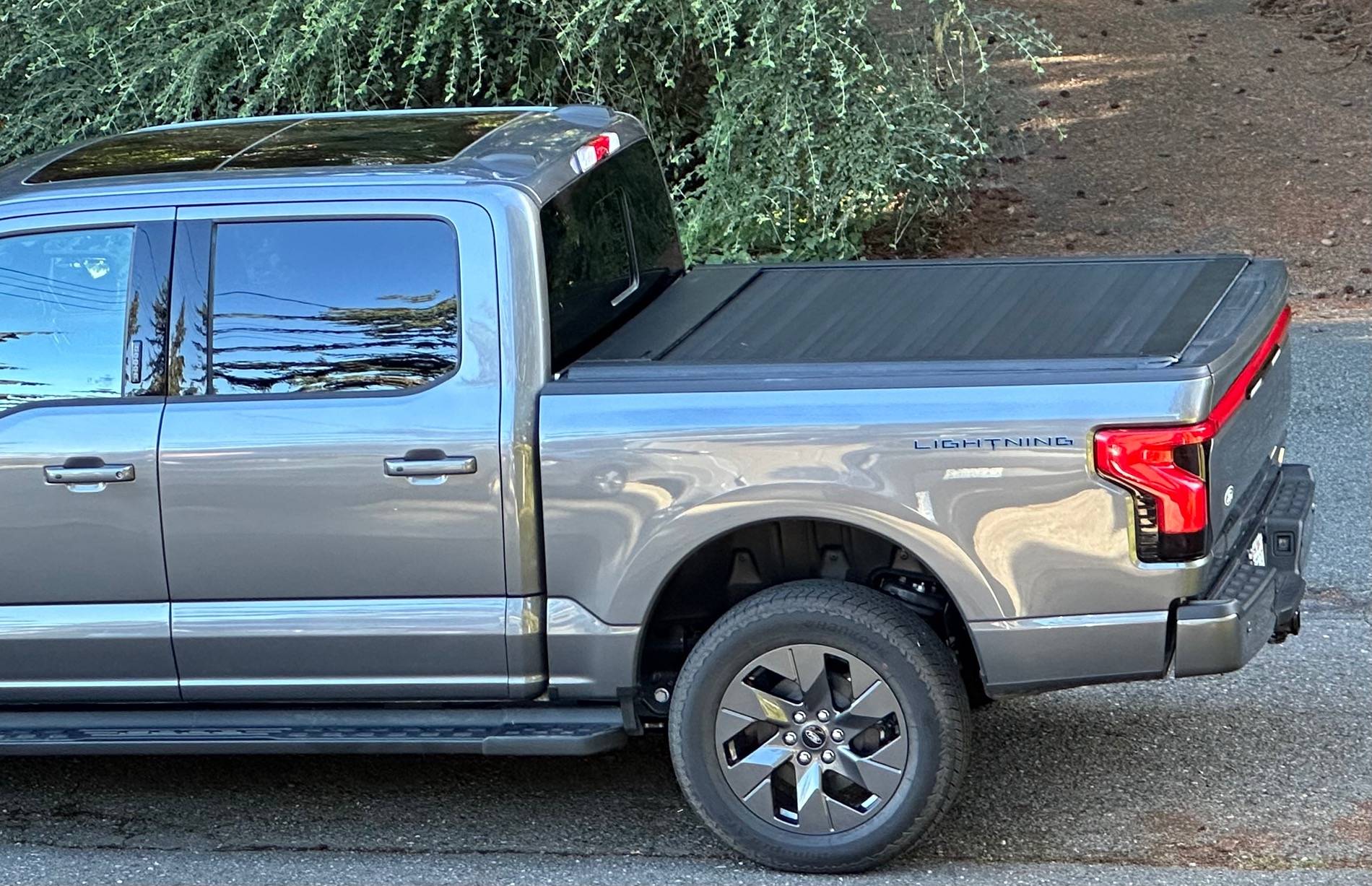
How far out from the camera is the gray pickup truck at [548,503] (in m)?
4.02

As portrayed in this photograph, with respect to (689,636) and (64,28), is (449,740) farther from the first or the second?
(64,28)

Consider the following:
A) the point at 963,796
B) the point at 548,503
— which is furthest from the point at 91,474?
the point at 963,796

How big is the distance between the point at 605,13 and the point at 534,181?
4.91 metres

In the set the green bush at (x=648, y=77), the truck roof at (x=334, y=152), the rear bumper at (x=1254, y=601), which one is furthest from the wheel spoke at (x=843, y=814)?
the green bush at (x=648, y=77)

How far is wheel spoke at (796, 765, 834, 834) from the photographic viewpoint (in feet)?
14.0

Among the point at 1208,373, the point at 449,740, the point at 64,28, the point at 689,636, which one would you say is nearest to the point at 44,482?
the point at 449,740

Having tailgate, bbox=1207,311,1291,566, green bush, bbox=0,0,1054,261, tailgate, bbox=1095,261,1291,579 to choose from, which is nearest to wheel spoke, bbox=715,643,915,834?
tailgate, bbox=1095,261,1291,579

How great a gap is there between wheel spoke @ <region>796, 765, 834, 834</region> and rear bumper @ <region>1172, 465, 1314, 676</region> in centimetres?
92

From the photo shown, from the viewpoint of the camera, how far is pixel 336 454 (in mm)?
4270

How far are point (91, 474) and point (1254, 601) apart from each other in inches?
115

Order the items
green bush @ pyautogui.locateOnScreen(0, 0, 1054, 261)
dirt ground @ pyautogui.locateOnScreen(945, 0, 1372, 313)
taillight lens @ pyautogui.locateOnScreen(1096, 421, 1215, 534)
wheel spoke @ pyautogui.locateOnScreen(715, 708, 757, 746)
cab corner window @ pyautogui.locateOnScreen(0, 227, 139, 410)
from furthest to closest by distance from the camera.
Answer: dirt ground @ pyautogui.locateOnScreen(945, 0, 1372, 313) < green bush @ pyautogui.locateOnScreen(0, 0, 1054, 261) < cab corner window @ pyautogui.locateOnScreen(0, 227, 139, 410) < wheel spoke @ pyautogui.locateOnScreen(715, 708, 757, 746) < taillight lens @ pyautogui.locateOnScreen(1096, 421, 1215, 534)

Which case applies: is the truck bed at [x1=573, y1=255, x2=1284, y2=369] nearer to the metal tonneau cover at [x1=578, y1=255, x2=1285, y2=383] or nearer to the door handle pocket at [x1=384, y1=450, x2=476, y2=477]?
the metal tonneau cover at [x1=578, y1=255, x2=1285, y2=383]

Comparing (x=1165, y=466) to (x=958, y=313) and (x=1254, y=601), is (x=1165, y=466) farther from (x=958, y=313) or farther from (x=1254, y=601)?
(x=958, y=313)

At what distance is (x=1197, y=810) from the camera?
4.62 meters
